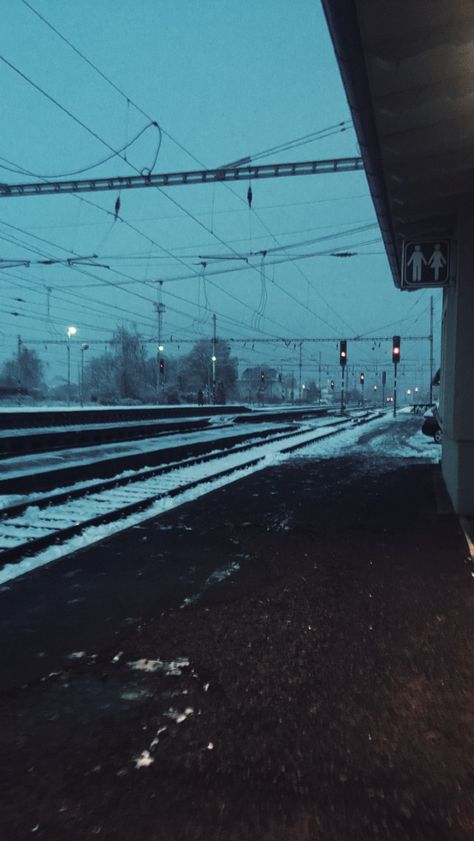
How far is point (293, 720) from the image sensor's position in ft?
9.31

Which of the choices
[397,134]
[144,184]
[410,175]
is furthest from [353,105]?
[144,184]

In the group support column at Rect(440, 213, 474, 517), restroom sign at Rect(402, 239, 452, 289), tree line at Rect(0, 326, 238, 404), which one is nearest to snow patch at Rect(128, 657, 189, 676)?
support column at Rect(440, 213, 474, 517)

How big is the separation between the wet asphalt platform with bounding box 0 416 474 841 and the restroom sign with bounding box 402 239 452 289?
440cm

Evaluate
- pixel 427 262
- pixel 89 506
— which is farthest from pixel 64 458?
pixel 427 262

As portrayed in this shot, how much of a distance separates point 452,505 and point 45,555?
19.5 ft

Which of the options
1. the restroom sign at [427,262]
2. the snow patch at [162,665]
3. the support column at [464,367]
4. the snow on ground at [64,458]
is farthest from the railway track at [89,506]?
the restroom sign at [427,262]

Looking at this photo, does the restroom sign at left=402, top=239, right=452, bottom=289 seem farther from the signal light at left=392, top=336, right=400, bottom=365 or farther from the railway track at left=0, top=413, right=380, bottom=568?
the signal light at left=392, top=336, right=400, bottom=365

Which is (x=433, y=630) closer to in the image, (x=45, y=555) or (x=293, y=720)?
(x=293, y=720)

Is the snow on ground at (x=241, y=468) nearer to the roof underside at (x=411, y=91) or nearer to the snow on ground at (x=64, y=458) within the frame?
the snow on ground at (x=64, y=458)

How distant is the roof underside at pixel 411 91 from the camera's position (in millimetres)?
3938

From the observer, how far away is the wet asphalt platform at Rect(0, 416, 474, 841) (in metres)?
2.21

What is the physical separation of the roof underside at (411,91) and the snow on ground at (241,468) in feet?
17.8

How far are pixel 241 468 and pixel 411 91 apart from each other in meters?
9.81

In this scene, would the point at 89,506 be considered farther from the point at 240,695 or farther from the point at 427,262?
the point at 427,262
